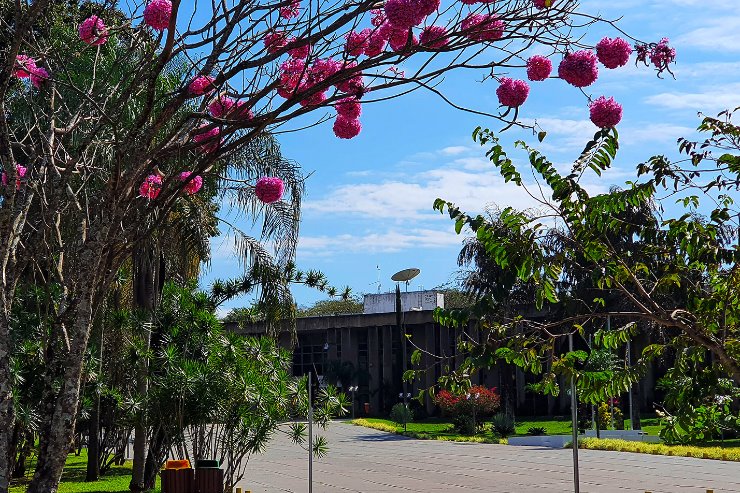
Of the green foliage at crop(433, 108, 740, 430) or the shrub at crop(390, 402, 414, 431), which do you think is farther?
the shrub at crop(390, 402, 414, 431)

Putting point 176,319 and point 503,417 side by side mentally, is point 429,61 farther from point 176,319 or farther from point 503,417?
point 503,417

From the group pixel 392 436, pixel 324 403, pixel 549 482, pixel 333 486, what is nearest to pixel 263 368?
pixel 324 403

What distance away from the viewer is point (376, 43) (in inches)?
240

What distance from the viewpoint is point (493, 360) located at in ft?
20.9

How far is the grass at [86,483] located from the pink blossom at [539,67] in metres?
12.3

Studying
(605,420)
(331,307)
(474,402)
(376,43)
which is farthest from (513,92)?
(331,307)

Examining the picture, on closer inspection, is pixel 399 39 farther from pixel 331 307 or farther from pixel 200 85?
pixel 331 307

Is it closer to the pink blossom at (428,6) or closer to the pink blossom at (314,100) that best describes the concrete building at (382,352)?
the pink blossom at (314,100)

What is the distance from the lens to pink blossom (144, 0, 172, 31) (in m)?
5.93

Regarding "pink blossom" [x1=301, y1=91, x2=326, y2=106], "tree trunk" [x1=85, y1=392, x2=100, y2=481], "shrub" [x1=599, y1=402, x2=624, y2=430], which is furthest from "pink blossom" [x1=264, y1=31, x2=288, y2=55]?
"shrub" [x1=599, y1=402, x2=624, y2=430]

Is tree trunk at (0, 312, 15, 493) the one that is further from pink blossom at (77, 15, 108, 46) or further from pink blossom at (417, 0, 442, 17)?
pink blossom at (417, 0, 442, 17)

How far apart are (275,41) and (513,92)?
1617 mm

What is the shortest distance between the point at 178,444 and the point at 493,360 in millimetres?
8870

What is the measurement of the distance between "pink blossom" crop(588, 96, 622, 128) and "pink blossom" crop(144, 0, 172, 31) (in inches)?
107
